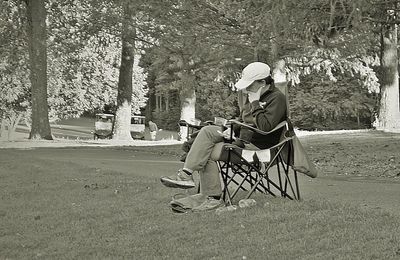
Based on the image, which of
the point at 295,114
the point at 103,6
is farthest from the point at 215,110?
the point at 103,6

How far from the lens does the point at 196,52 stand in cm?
2325

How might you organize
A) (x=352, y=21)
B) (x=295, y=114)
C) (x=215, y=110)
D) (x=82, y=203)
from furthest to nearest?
(x=215, y=110)
(x=295, y=114)
(x=352, y=21)
(x=82, y=203)

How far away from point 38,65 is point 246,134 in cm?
1854

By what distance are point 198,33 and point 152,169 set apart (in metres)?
9.33

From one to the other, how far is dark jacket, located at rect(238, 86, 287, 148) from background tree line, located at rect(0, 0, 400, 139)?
4351mm

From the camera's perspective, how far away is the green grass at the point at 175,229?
18.8 ft

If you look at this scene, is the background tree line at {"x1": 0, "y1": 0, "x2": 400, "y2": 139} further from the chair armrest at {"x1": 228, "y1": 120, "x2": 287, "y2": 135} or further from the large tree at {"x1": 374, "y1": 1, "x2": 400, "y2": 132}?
the chair armrest at {"x1": 228, "y1": 120, "x2": 287, "y2": 135}

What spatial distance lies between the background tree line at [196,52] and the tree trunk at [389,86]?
0.12ft

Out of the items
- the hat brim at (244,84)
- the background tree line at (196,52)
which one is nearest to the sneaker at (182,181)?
the hat brim at (244,84)

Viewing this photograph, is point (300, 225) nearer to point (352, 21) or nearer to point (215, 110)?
point (352, 21)

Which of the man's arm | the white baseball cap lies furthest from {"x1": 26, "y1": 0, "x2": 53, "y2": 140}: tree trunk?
the man's arm

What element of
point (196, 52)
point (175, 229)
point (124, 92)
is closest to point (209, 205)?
point (175, 229)

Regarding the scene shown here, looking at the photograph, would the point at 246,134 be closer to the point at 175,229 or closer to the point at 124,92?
the point at 175,229

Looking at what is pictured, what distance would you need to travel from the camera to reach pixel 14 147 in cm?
2248
